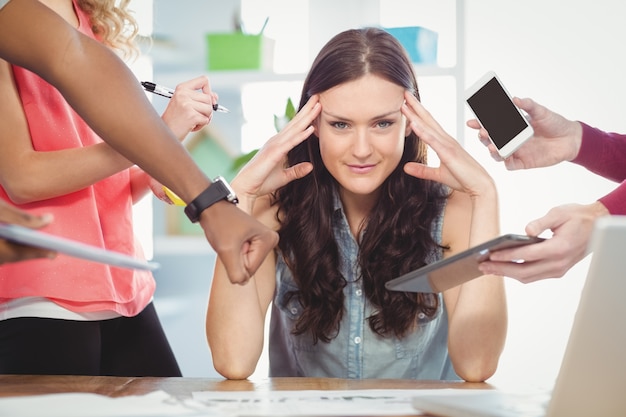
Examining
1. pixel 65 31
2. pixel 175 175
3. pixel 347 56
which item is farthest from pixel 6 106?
pixel 347 56

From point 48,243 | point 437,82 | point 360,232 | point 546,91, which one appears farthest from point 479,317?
point 546,91

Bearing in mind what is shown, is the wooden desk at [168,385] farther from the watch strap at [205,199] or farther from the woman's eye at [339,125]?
the woman's eye at [339,125]

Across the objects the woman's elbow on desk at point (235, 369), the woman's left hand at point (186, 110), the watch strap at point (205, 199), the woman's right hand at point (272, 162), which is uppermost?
the woman's left hand at point (186, 110)

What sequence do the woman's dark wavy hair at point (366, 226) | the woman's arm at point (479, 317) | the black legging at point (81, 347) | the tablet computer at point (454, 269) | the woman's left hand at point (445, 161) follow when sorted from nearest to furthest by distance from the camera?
the tablet computer at point (454, 269) < the black legging at point (81, 347) < the woman's arm at point (479, 317) < the woman's left hand at point (445, 161) < the woman's dark wavy hair at point (366, 226)

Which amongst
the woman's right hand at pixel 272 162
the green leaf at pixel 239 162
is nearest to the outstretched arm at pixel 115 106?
the woman's right hand at pixel 272 162

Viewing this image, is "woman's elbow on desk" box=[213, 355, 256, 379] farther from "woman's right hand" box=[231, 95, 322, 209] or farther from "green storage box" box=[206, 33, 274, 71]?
"green storage box" box=[206, 33, 274, 71]

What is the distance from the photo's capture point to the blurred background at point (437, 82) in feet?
8.18

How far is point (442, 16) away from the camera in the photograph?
2.62 metres

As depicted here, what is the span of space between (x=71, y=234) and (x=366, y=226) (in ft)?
2.19

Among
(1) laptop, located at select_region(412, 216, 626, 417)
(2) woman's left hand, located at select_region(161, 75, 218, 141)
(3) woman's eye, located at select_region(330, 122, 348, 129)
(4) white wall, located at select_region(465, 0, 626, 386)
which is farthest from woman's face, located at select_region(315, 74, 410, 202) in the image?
(4) white wall, located at select_region(465, 0, 626, 386)

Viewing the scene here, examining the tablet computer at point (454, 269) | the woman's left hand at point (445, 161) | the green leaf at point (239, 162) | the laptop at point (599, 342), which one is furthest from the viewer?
the green leaf at point (239, 162)

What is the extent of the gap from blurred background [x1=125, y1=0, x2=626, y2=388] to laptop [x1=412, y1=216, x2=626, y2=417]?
5.58 ft

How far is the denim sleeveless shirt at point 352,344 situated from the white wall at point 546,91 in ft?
3.29

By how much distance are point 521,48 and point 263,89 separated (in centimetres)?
89
